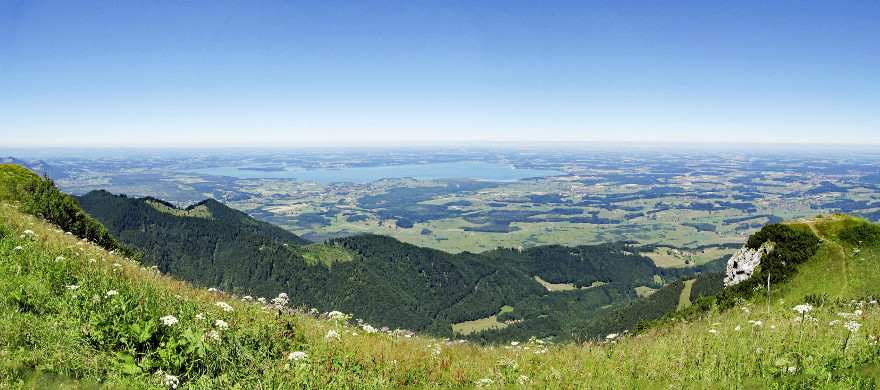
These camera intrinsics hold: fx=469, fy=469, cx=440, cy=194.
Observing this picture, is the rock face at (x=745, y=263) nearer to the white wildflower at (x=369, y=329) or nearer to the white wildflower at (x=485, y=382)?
the white wildflower at (x=369, y=329)

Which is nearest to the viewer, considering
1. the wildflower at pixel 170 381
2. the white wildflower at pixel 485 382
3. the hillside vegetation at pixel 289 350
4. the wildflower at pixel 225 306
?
the wildflower at pixel 170 381

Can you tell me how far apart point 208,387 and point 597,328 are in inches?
6754

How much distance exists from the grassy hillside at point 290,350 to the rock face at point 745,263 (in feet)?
157

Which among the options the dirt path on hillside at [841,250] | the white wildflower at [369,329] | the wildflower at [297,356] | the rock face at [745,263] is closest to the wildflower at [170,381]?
the wildflower at [297,356]

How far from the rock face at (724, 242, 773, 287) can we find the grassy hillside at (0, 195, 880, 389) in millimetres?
47814

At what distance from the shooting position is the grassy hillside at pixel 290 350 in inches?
304

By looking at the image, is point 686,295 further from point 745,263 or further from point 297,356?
point 297,356

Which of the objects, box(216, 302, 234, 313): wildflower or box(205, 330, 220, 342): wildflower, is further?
box(216, 302, 234, 313): wildflower

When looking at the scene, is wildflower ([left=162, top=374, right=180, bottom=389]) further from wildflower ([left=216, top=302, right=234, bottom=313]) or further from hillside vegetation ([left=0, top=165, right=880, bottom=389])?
wildflower ([left=216, top=302, right=234, bottom=313])

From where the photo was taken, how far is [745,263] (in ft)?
187

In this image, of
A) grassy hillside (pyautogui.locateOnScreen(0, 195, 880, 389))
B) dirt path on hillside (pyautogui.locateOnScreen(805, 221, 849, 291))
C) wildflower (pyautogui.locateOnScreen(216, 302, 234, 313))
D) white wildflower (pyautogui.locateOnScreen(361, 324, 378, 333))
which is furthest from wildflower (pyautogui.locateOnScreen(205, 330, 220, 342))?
dirt path on hillside (pyautogui.locateOnScreen(805, 221, 849, 291))

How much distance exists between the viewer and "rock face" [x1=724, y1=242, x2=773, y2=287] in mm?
54125

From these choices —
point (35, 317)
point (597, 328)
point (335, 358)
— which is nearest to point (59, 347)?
point (35, 317)

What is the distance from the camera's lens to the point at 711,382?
877cm
